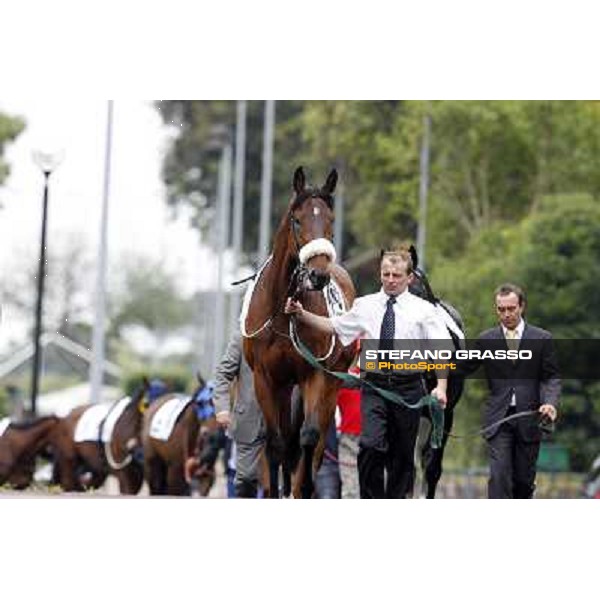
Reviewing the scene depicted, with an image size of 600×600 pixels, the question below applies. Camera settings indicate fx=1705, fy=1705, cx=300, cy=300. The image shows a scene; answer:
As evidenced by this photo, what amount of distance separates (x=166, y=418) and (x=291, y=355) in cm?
496

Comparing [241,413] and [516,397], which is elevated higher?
[516,397]

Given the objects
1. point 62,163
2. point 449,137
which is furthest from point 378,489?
point 449,137

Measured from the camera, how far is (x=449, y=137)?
100 feet


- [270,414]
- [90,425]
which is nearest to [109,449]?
[90,425]

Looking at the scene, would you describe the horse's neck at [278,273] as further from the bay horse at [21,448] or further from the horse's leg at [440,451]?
the bay horse at [21,448]

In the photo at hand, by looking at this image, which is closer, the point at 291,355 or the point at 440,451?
the point at 291,355

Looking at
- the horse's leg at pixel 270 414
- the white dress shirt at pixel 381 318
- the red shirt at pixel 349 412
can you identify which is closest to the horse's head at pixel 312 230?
the white dress shirt at pixel 381 318

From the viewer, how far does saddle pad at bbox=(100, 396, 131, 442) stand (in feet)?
53.7

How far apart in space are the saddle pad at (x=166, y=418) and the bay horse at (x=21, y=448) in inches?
40.5

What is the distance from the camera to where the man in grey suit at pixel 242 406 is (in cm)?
1170

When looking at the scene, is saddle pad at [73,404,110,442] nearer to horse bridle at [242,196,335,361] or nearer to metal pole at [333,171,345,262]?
horse bridle at [242,196,335,361]

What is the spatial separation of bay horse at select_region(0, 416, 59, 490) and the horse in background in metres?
4.07

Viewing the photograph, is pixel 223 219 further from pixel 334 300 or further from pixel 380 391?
pixel 380 391

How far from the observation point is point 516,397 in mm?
11531
